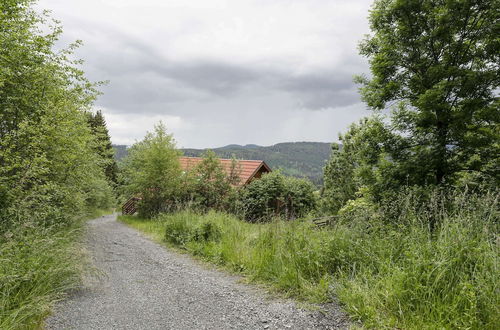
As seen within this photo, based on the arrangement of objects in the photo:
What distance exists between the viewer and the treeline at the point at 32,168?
13.0ft

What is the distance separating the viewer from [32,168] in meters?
5.10

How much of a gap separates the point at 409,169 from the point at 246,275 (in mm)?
4790

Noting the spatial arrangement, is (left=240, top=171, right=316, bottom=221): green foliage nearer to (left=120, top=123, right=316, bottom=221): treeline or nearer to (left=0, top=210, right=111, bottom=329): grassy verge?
(left=120, top=123, right=316, bottom=221): treeline

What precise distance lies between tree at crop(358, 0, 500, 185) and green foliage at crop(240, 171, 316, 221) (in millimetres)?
11128

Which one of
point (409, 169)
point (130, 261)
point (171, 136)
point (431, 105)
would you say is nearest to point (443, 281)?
point (409, 169)

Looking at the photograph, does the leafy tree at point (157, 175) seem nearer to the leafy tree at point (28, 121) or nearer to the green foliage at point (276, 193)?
the green foliage at point (276, 193)

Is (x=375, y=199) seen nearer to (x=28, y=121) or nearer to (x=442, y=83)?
(x=442, y=83)

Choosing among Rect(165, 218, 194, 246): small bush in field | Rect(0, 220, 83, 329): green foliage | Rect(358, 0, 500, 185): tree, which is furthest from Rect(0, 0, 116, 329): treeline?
Rect(358, 0, 500, 185): tree

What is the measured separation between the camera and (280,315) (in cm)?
405

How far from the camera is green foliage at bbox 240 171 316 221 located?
736 inches

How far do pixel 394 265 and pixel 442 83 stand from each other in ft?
16.5

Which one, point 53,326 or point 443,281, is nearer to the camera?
point 443,281

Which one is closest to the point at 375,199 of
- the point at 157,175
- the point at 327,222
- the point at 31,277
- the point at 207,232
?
the point at 327,222

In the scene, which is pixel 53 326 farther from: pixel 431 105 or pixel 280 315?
pixel 431 105
